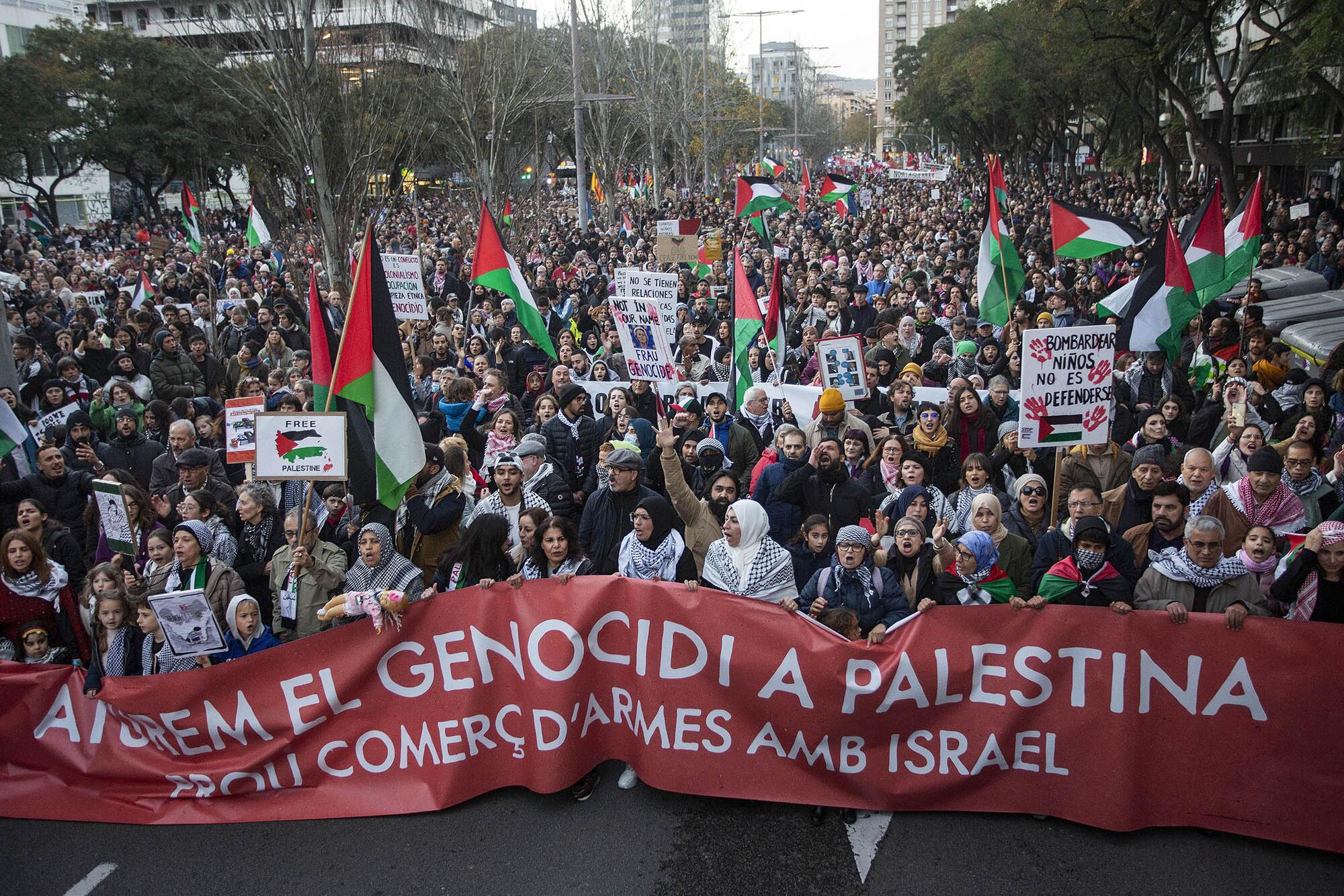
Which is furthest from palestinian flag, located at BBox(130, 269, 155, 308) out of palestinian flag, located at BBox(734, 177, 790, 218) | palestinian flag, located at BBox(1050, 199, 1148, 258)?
palestinian flag, located at BBox(1050, 199, 1148, 258)

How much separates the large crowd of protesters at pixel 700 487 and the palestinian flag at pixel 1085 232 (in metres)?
0.96

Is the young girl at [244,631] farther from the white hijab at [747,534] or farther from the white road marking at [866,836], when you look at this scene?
the white road marking at [866,836]

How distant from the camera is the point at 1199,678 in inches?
171

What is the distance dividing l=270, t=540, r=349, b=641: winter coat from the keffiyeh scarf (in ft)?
13.3

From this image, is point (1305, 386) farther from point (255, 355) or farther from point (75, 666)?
point (255, 355)

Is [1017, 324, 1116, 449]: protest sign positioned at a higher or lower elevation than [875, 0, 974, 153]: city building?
lower

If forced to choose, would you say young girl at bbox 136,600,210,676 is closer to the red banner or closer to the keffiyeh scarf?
the red banner

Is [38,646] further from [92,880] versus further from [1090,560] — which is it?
[1090,560]

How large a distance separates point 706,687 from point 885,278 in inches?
481

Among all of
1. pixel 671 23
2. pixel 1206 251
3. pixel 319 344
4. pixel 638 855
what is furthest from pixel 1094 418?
pixel 671 23

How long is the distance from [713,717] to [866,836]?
0.85 m

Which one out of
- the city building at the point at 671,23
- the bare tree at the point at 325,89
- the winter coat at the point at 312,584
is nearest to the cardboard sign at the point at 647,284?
the winter coat at the point at 312,584

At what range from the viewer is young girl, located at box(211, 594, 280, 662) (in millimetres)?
5164

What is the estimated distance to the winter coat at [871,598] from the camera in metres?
4.98
